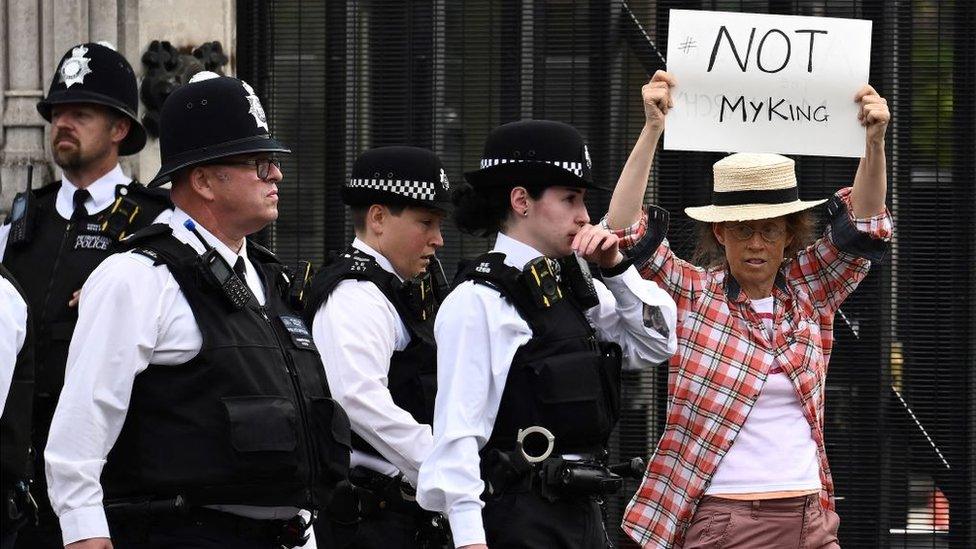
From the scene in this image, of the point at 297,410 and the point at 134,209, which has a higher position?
the point at 134,209

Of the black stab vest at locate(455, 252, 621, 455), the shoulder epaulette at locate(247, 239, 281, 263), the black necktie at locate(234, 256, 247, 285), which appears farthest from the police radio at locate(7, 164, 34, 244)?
the black stab vest at locate(455, 252, 621, 455)

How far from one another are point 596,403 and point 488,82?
146 inches

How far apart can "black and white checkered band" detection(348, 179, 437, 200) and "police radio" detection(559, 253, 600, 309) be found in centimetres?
139

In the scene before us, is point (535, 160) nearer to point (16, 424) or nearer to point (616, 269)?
point (616, 269)

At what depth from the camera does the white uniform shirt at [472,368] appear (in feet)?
16.6

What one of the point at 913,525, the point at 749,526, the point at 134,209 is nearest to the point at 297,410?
the point at 749,526

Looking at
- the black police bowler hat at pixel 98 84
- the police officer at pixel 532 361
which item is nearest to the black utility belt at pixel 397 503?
the police officer at pixel 532 361

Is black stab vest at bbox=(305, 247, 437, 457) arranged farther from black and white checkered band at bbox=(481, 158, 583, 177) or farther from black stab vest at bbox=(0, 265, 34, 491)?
black stab vest at bbox=(0, 265, 34, 491)

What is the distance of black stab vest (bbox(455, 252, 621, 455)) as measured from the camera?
5.28 meters

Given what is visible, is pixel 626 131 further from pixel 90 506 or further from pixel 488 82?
pixel 90 506

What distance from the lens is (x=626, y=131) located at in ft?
28.6

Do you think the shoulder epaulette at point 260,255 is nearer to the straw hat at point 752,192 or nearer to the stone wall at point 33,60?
the straw hat at point 752,192

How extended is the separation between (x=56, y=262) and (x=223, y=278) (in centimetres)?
215

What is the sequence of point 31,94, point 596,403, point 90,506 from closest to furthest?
point 90,506 → point 596,403 → point 31,94
